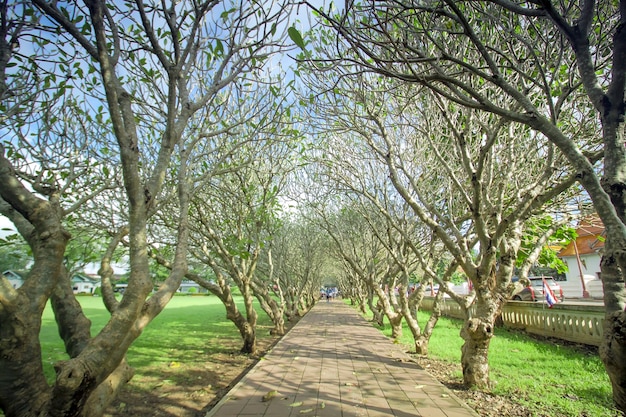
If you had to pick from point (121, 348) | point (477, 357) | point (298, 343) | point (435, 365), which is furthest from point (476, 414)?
point (298, 343)

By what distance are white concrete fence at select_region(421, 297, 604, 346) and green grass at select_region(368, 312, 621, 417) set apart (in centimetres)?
39

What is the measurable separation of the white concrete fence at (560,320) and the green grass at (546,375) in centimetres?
39

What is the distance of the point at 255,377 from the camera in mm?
6051

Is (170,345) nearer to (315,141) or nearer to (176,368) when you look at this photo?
(176,368)

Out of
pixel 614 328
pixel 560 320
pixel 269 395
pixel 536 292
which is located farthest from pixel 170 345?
pixel 536 292

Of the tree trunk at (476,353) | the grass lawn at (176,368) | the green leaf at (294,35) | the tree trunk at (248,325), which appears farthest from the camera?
the tree trunk at (248,325)

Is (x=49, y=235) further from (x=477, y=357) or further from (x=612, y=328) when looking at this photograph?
(x=477, y=357)

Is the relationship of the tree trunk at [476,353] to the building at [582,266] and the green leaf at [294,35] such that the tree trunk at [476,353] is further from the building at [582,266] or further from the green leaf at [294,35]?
the building at [582,266]

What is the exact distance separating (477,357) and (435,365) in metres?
2.37

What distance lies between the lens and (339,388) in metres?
5.38

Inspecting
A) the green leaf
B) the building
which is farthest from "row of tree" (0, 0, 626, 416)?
the building

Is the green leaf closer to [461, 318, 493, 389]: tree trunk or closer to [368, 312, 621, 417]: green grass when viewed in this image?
[461, 318, 493, 389]: tree trunk

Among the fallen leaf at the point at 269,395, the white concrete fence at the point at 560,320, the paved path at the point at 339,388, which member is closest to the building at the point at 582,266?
the white concrete fence at the point at 560,320

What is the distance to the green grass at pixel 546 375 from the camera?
15.6 ft
